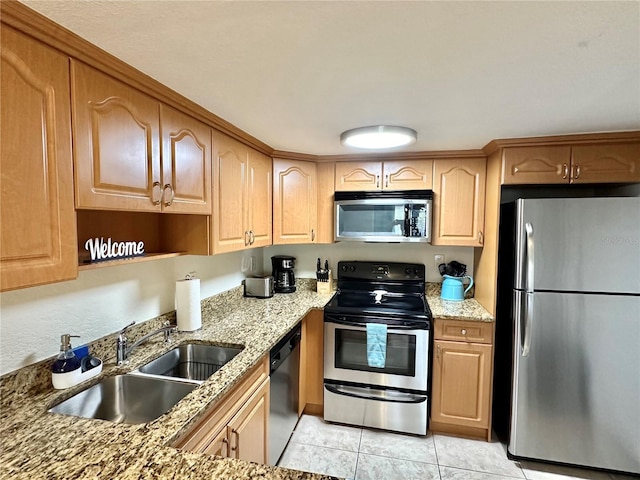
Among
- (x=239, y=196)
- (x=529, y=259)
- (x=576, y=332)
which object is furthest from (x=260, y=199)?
(x=576, y=332)

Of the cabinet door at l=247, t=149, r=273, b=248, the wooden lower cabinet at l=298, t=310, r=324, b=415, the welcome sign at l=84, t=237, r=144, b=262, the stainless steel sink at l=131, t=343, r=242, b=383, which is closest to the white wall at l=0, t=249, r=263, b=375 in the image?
the welcome sign at l=84, t=237, r=144, b=262

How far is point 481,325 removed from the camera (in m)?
2.25

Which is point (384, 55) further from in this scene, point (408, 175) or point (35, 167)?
point (408, 175)

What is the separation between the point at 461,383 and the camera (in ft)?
7.59

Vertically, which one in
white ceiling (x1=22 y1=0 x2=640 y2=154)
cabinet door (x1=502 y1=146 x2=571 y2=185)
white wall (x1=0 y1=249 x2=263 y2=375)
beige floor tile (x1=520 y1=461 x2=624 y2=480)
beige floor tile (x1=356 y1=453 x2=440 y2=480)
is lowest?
beige floor tile (x1=520 y1=461 x2=624 y2=480)

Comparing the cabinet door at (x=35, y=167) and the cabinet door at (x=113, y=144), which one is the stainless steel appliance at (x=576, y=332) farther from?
the cabinet door at (x=35, y=167)

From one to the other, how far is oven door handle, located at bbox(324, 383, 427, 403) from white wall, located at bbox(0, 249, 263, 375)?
1301mm

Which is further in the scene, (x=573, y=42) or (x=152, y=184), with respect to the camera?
(x=152, y=184)

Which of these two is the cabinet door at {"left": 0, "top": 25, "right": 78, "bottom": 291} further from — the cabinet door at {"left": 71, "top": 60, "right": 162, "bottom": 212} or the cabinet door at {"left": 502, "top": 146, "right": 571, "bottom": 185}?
the cabinet door at {"left": 502, "top": 146, "right": 571, "bottom": 185}

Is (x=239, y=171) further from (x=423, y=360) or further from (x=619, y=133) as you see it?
(x=619, y=133)

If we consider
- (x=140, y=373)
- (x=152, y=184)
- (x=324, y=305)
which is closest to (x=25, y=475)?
(x=140, y=373)

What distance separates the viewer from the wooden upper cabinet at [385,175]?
2562mm

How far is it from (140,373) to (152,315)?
0.49 meters

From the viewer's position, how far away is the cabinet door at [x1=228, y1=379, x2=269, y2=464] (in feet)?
4.72
